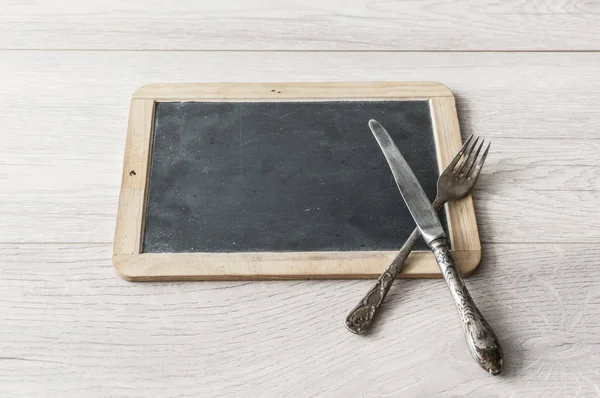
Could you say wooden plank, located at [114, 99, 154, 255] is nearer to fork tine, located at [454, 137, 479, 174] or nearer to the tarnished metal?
the tarnished metal

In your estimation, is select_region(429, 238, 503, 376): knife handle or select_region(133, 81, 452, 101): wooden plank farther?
select_region(133, 81, 452, 101): wooden plank

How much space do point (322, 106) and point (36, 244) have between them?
42 cm

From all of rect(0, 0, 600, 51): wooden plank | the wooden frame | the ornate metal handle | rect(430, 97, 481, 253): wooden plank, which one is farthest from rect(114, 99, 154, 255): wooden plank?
rect(430, 97, 481, 253): wooden plank

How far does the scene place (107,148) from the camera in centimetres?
86

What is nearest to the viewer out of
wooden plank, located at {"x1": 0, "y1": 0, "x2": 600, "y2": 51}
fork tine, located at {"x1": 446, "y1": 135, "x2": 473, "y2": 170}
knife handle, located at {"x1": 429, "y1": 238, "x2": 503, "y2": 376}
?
knife handle, located at {"x1": 429, "y1": 238, "x2": 503, "y2": 376}

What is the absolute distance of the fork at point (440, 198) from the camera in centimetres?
72

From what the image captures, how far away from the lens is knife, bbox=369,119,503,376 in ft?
2.23

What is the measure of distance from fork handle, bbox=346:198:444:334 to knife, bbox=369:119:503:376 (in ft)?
0.11

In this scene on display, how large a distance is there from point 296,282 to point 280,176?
15 centimetres

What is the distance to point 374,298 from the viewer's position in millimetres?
726

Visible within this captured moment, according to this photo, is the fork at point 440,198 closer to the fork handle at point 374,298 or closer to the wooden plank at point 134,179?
the fork handle at point 374,298

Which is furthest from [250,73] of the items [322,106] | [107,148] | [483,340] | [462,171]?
[483,340]

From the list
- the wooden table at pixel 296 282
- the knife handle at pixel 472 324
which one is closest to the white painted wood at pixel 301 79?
the wooden table at pixel 296 282

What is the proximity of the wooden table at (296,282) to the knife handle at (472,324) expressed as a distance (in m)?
0.02
